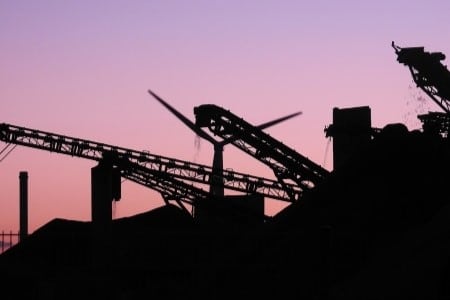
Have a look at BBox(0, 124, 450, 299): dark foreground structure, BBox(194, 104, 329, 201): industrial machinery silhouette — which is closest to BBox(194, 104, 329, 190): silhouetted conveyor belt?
BBox(194, 104, 329, 201): industrial machinery silhouette

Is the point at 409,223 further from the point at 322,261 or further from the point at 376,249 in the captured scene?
the point at 322,261

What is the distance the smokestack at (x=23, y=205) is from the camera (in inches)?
2665

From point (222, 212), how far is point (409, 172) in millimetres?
28406

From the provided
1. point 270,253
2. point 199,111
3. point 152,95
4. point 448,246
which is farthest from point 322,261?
point 152,95

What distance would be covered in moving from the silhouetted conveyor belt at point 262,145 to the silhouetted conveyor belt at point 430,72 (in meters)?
9.07

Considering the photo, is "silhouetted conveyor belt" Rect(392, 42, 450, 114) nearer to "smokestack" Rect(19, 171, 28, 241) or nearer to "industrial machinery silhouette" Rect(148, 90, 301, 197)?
"industrial machinery silhouette" Rect(148, 90, 301, 197)

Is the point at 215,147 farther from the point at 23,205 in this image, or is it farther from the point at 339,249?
the point at 339,249

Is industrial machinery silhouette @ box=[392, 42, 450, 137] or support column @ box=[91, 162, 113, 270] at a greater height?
industrial machinery silhouette @ box=[392, 42, 450, 137]

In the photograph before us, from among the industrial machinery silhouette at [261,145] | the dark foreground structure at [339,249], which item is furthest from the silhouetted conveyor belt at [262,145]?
A: the dark foreground structure at [339,249]

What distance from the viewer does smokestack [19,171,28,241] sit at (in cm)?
6769

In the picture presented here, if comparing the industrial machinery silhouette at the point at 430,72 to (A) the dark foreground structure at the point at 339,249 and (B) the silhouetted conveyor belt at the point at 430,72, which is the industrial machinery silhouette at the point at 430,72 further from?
(A) the dark foreground structure at the point at 339,249

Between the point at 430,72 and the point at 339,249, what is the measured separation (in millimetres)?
34093

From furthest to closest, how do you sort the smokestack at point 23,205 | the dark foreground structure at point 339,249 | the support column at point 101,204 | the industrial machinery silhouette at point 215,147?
the smokestack at point 23,205, the industrial machinery silhouette at point 215,147, the support column at point 101,204, the dark foreground structure at point 339,249

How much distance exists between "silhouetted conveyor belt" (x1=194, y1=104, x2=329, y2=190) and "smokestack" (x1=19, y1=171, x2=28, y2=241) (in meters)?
22.3
